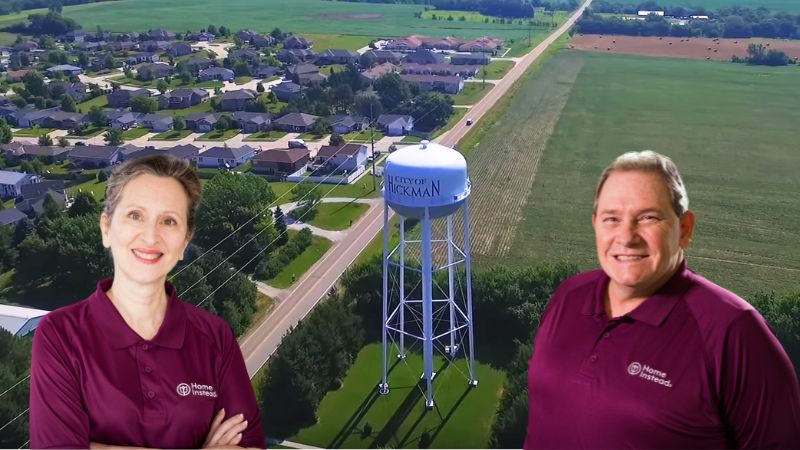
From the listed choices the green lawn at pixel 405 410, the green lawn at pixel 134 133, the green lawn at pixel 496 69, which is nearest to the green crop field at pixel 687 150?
the green lawn at pixel 496 69

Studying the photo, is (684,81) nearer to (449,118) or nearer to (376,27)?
(449,118)

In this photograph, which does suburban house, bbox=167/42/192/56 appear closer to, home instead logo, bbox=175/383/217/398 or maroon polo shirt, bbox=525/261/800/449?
home instead logo, bbox=175/383/217/398

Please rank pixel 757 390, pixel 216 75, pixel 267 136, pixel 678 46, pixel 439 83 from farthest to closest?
pixel 678 46
pixel 216 75
pixel 439 83
pixel 267 136
pixel 757 390

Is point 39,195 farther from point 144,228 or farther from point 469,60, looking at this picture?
point 469,60

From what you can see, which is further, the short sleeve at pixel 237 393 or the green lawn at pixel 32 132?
the green lawn at pixel 32 132

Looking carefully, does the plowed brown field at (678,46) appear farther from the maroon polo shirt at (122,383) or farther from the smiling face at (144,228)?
the maroon polo shirt at (122,383)

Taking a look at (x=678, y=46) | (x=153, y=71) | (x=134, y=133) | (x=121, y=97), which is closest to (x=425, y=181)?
(x=134, y=133)
